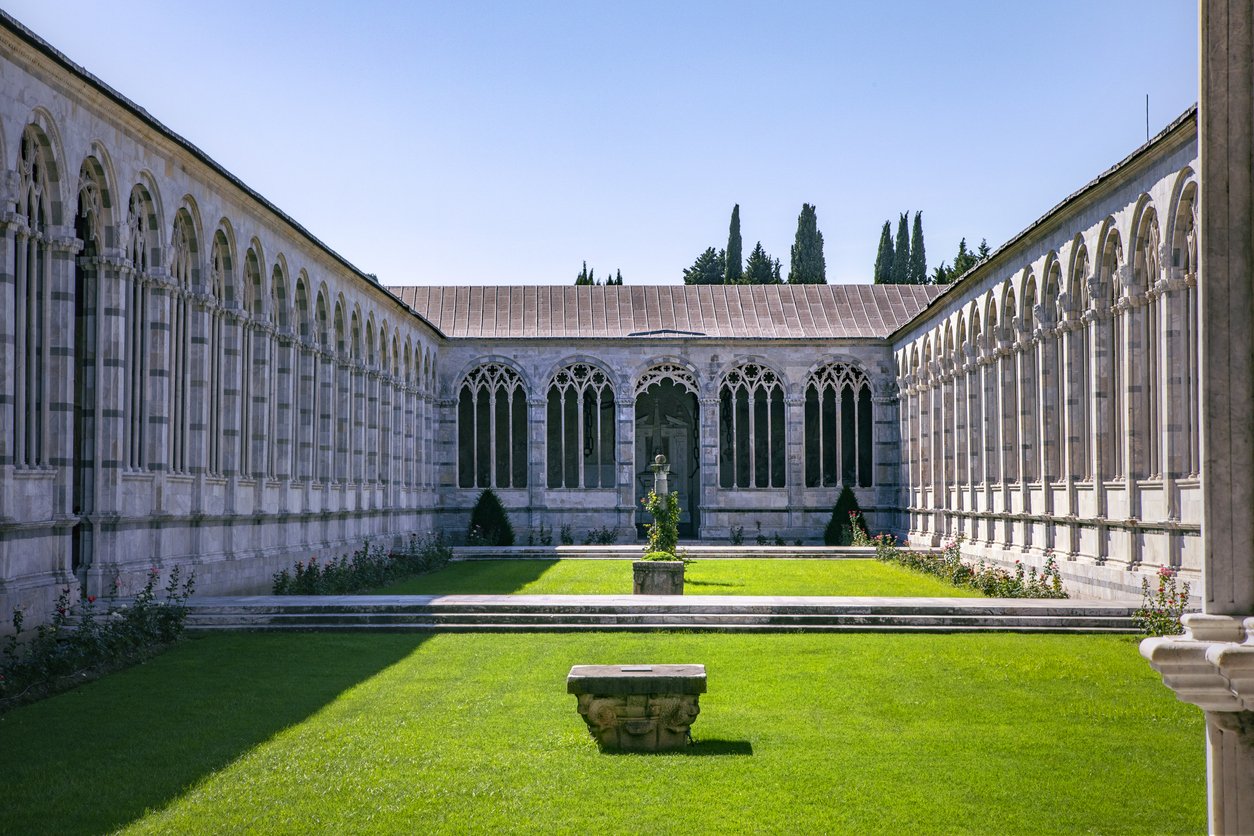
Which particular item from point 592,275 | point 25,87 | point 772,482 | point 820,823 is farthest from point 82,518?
point 592,275

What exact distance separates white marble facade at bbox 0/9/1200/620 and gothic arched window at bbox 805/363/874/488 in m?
0.90

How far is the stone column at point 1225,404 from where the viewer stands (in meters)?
4.48

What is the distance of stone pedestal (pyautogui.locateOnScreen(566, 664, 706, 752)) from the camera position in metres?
9.73

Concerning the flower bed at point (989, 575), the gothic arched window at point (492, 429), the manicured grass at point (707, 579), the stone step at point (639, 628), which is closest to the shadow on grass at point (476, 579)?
the manicured grass at point (707, 579)

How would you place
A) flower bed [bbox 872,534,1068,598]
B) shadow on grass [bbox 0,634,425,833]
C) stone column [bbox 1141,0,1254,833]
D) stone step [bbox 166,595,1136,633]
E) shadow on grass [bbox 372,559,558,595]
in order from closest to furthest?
1. stone column [bbox 1141,0,1254,833]
2. shadow on grass [bbox 0,634,425,833]
3. stone step [bbox 166,595,1136,633]
4. flower bed [bbox 872,534,1068,598]
5. shadow on grass [bbox 372,559,558,595]

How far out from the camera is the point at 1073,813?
812cm

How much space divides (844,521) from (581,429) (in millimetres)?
8474

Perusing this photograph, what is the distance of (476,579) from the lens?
87.7ft

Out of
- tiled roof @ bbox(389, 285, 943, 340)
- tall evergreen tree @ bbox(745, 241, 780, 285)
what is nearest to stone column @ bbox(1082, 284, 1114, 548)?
tiled roof @ bbox(389, 285, 943, 340)

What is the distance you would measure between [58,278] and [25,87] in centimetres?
221

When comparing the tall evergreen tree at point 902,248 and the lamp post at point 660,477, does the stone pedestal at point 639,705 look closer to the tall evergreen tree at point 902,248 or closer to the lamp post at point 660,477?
the lamp post at point 660,477

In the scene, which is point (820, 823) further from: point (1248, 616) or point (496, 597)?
point (496, 597)

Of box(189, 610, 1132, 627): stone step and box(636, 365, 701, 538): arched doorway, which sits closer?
box(189, 610, 1132, 627): stone step

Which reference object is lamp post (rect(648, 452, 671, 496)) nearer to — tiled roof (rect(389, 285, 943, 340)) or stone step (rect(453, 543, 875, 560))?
stone step (rect(453, 543, 875, 560))
